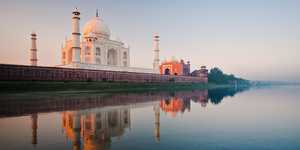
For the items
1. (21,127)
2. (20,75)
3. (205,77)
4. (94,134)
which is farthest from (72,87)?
(205,77)

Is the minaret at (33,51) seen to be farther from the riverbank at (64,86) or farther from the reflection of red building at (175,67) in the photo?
the reflection of red building at (175,67)

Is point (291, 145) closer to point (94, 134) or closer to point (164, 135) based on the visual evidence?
point (164, 135)

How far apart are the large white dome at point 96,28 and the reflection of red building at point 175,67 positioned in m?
27.8

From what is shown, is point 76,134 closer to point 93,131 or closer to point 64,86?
point 93,131

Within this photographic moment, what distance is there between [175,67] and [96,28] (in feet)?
103

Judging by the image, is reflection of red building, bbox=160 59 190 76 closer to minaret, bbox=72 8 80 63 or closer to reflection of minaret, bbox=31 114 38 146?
minaret, bbox=72 8 80 63

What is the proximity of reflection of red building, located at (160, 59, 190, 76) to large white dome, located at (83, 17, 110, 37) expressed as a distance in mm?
27771

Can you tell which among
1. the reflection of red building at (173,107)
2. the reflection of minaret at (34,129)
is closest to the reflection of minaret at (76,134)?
the reflection of minaret at (34,129)

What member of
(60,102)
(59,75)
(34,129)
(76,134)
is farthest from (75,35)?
(76,134)

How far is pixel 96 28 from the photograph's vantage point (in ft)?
147

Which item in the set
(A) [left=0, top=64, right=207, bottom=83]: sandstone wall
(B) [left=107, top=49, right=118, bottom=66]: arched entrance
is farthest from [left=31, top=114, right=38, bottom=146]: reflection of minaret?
(B) [left=107, top=49, right=118, bottom=66]: arched entrance

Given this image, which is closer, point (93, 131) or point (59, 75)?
point (93, 131)

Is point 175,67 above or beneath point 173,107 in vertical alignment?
above

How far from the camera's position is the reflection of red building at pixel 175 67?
67.0 m
